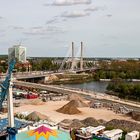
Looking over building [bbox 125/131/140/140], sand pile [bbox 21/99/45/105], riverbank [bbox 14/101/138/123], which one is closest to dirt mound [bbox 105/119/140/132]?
building [bbox 125/131/140/140]

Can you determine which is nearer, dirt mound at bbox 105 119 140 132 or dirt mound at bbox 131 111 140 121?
dirt mound at bbox 105 119 140 132

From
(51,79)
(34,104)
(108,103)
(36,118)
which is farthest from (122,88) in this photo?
(51,79)

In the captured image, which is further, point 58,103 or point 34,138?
point 58,103

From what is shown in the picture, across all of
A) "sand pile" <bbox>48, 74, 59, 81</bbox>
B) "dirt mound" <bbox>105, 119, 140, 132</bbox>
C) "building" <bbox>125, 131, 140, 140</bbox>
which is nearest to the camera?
"building" <bbox>125, 131, 140, 140</bbox>

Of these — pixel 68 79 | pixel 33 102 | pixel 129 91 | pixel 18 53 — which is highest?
pixel 18 53

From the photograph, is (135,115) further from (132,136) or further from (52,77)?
(52,77)

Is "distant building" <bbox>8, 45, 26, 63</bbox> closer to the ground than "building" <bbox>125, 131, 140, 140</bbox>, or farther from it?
farther from it

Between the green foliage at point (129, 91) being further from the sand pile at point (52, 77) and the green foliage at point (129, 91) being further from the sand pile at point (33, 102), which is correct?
the sand pile at point (52, 77)

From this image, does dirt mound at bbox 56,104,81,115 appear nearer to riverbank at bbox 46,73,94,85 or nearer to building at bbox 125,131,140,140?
building at bbox 125,131,140,140

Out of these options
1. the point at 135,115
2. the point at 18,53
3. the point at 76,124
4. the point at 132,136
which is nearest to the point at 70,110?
the point at 135,115

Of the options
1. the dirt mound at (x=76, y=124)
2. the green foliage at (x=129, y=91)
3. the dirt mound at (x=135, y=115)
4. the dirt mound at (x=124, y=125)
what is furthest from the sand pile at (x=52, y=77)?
the dirt mound at (x=124, y=125)

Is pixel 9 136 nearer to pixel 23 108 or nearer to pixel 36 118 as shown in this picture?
pixel 36 118
